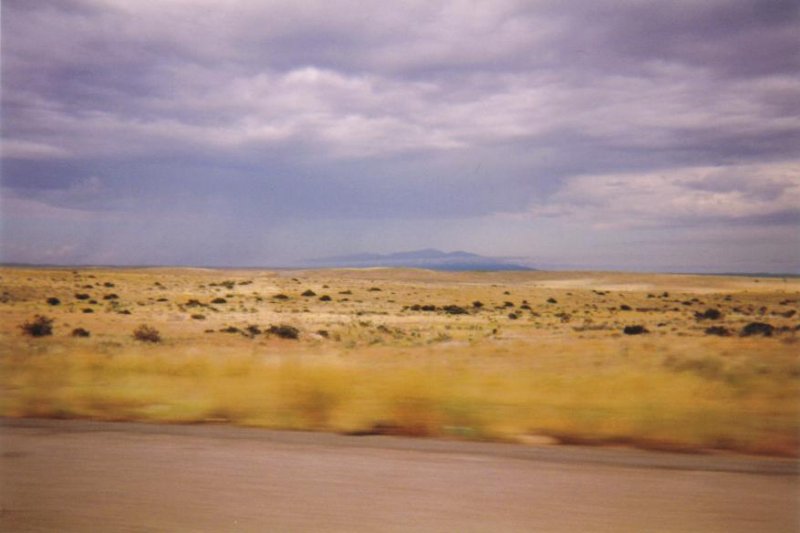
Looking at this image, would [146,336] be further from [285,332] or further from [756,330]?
[756,330]

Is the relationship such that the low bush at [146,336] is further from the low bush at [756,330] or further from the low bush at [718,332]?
the low bush at [756,330]

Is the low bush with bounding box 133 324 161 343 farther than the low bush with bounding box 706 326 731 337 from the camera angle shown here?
No

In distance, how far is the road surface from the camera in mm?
3910

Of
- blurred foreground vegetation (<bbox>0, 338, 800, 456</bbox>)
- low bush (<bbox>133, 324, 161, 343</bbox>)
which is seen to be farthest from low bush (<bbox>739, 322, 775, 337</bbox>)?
low bush (<bbox>133, 324, 161, 343</bbox>)

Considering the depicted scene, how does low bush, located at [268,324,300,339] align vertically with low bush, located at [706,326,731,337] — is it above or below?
below

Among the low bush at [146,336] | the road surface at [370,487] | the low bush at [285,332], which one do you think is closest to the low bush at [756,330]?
the low bush at [285,332]

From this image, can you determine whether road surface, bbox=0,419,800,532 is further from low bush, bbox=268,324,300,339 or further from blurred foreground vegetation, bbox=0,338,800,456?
low bush, bbox=268,324,300,339

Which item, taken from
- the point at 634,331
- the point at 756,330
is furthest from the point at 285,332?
the point at 756,330

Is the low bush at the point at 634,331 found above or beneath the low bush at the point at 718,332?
beneath

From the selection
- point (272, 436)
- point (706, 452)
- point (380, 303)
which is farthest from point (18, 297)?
point (706, 452)

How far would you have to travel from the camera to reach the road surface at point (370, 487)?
12.8ft

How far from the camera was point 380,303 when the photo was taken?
2167 inches

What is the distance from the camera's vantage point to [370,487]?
4441 millimetres

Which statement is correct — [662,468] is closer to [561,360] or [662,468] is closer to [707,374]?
[707,374]
